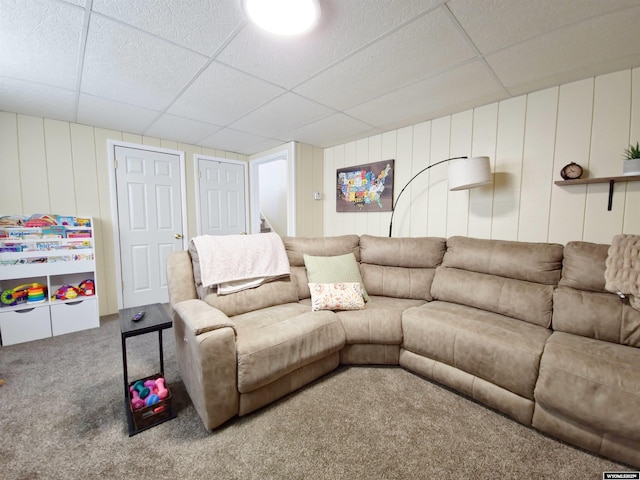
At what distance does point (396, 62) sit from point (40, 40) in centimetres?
209

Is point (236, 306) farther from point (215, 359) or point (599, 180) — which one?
point (599, 180)

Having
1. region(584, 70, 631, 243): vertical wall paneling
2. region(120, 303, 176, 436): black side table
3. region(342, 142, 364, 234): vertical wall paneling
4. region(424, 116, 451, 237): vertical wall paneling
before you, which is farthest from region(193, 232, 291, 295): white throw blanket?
region(584, 70, 631, 243): vertical wall paneling

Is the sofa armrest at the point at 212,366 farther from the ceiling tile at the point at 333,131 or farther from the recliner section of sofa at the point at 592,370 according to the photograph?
the ceiling tile at the point at 333,131

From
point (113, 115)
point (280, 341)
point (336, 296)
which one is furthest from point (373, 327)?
point (113, 115)

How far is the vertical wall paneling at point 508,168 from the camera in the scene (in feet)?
7.46

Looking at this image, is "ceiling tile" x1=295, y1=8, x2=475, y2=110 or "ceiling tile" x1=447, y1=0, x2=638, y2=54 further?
"ceiling tile" x1=295, y1=8, x2=475, y2=110

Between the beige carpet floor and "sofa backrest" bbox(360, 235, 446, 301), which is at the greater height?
"sofa backrest" bbox(360, 235, 446, 301)

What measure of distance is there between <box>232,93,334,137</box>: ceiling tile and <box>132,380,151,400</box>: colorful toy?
2.31 metres

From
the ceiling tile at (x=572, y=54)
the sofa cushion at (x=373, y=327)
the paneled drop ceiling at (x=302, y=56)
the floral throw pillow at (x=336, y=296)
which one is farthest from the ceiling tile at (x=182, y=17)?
the sofa cushion at (x=373, y=327)

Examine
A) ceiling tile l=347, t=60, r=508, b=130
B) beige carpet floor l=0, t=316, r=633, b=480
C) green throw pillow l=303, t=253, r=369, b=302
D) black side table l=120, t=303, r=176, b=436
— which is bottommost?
beige carpet floor l=0, t=316, r=633, b=480

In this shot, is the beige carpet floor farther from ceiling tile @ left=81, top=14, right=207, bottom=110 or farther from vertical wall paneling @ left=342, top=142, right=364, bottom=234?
ceiling tile @ left=81, top=14, right=207, bottom=110

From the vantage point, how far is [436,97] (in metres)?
2.25

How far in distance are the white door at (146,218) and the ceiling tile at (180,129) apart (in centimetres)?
30

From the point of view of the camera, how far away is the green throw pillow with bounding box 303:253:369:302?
2.43m
